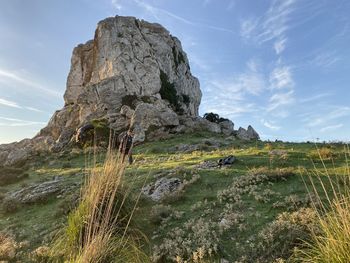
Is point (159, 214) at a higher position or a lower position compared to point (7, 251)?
higher

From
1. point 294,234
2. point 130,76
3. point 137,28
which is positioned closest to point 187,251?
point 294,234

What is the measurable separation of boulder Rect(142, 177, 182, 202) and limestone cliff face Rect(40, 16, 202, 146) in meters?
→ 47.7

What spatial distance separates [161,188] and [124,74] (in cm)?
7401

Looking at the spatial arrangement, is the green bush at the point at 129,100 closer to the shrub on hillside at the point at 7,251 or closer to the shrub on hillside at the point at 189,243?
the shrub on hillside at the point at 7,251

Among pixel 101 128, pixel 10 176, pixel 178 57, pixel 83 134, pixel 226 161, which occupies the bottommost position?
pixel 10 176

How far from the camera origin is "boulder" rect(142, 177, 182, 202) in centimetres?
1706

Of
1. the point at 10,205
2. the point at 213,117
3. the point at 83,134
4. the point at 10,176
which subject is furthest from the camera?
the point at 213,117

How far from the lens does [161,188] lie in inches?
709

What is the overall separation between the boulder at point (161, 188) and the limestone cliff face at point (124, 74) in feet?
157

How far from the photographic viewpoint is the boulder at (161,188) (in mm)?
17059

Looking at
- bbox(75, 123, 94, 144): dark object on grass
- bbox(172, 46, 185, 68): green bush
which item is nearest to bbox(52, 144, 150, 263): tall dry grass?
bbox(75, 123, 94, 144): dark object on grass

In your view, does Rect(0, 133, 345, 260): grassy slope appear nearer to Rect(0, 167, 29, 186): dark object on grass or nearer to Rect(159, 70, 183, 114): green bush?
Rect(0, 167, 29, 186): dark object on grass

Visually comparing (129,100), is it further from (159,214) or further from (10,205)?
(159,214)

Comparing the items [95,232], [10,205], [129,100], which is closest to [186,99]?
[129,100]
